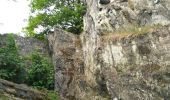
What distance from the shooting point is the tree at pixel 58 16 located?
30.6m

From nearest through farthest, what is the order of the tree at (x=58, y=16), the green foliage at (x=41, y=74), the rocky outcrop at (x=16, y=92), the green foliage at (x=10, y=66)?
1. the rocky outcrop at (x=16, y=92)
2. the green foliage at (x=10, y=66)
3. the green foliage at (x=41, y=74)
4. the tree at (x=58, y=16)

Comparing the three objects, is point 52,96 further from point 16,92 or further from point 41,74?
point 41,74

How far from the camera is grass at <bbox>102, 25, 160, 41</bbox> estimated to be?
→ 1976cm

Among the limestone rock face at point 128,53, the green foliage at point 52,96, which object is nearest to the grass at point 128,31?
the limestone rock face at point 128,53

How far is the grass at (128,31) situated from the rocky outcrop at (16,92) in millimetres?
4427

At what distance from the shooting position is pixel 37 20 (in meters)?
32.0

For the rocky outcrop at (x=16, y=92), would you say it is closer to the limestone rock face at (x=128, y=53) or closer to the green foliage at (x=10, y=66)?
the green foliage at (x=10, y=66)

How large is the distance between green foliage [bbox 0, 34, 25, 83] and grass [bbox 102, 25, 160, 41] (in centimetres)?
425

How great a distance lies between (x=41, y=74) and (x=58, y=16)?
28.3ft

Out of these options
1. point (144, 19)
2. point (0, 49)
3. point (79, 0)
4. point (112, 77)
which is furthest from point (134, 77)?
point (79, 0)

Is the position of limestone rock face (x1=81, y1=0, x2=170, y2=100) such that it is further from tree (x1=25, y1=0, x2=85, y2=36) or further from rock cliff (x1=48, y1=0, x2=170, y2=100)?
tree (x1=25, y1=0, x2=85, y2=36)

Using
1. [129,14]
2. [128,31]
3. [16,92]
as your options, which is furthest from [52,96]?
[129,14]

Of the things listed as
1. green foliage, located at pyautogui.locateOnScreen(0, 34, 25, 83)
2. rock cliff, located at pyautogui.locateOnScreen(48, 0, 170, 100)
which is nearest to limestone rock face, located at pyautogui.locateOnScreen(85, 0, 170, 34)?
rock cliff, located at pyautogui.locateOnScreen(48, 0, 170, 100)

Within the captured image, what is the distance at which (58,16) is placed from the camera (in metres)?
30.8
